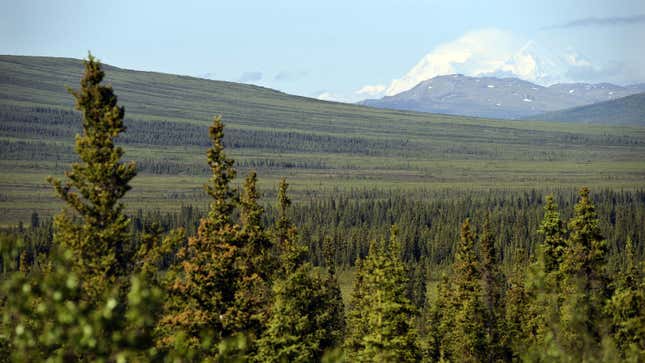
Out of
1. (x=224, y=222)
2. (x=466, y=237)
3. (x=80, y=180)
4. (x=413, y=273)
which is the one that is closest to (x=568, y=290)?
(x=466, y=237)

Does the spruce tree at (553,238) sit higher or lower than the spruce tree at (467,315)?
higher

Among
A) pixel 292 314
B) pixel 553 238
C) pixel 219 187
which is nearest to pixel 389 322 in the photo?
pixel 292 314

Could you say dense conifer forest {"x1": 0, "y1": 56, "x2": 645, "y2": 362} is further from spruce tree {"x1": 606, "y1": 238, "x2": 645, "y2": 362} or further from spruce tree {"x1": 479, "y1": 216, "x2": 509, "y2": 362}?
spruce tree {"x1": 479, "y1": 216, "x2": 509, "y2": 362}

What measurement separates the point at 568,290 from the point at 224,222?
969 inches

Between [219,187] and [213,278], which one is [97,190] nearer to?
[213,278]

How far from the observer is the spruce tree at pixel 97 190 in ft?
96.6

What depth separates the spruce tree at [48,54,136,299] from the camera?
29453 millimetres

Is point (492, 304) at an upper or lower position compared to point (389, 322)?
lower

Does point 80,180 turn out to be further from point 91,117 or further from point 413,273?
point 413,273

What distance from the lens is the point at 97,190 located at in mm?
30422

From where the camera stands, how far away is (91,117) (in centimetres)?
3055

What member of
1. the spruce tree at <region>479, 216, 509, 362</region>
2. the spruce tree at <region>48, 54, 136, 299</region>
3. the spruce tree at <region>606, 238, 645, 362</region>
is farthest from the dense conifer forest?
the spruce tree at <region>479, 216, 509, 362</region>

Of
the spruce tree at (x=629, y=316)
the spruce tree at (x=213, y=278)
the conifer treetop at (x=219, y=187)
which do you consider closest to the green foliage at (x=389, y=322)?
the spruce tree at (x=213, y=278)

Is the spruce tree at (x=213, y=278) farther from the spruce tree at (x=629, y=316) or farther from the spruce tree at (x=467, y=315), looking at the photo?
the spruce tree at (x=467, y=315)
